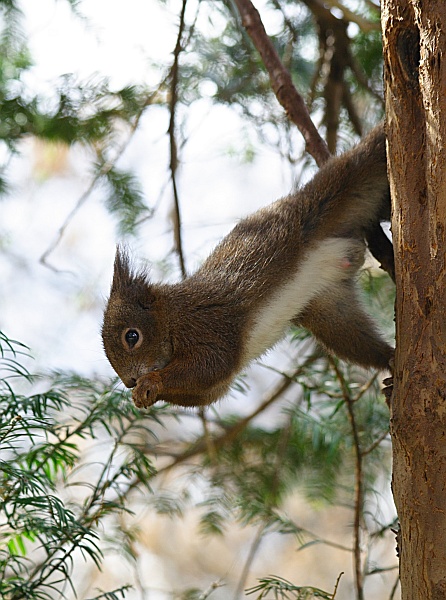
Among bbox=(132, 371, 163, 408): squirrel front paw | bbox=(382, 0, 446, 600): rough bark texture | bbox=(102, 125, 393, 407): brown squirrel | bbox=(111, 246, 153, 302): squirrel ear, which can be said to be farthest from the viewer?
bbox=(111, 246, 153, 302): squirrel ear

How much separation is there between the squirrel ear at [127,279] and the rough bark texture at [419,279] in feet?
2.88

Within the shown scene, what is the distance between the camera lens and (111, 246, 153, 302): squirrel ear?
→ 205 centimetres

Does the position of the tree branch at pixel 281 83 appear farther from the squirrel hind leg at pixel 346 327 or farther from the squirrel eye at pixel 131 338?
the squirrel eye at pixel 131 338

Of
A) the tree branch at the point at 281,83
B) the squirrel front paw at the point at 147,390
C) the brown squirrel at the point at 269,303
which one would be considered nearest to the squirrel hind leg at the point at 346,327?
the brown squirrel at the point at 269,303

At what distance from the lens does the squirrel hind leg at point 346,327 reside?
6.35 feet

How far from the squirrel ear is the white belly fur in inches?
12.8

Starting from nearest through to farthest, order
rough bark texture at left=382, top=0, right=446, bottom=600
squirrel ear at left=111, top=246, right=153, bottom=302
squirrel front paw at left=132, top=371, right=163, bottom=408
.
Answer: rough bark texture at left=382, top=0, right=446, bottom=600 → squirrel front paw at left=132, top=371, right=163, bottom=408 → squirrel ear at left=111, top=246, right=153, bottom=302

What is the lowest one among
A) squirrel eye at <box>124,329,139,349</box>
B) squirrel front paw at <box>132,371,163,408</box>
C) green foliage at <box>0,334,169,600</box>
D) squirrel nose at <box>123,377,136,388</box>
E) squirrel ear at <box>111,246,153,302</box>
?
green foliage at <box>0,334,169,600</box>

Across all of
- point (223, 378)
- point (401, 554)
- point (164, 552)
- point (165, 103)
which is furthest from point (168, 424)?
point (401, 554)

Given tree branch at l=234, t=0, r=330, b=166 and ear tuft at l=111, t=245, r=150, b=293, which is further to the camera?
ear tuft at l=111, t=245, r=150, b=293

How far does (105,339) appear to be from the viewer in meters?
1.98

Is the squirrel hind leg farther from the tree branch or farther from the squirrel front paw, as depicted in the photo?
the squirrel front paw

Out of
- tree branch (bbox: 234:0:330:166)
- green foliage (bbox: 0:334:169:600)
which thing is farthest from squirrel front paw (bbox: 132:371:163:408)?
tree branch (bbox: 234:0:330:166)

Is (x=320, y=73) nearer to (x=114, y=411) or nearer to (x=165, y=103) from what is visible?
(x=165, y=103)
